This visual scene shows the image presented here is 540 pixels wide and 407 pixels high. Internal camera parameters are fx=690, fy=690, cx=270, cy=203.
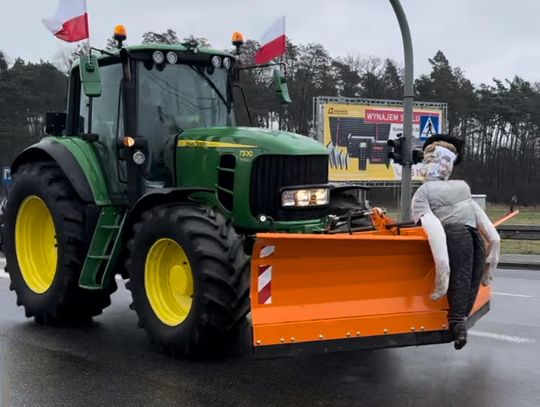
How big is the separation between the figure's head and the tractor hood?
3.30ft

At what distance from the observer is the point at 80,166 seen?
6867 millimetres

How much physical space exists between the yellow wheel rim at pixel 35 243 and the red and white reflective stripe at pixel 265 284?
3379mm

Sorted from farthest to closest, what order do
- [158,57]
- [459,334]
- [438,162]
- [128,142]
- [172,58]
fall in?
[172,58] → [158,57] → [128,142] → [438,162] → [459,334]

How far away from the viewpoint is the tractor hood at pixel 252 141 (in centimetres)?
603

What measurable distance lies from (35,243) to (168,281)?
2560 millimetres

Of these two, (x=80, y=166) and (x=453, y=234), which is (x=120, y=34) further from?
(x=453, y=234)

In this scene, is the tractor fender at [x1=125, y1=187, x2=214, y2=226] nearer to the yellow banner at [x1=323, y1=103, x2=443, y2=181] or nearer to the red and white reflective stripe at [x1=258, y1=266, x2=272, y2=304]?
the red and white reflective stripe at [x1=258, y1=266, x2=272, y2=304]

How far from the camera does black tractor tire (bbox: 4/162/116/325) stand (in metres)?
6.76

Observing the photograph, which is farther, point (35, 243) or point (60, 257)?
point (35, 243)

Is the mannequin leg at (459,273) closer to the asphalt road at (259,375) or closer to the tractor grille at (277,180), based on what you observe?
the asphalt road at (259,375)

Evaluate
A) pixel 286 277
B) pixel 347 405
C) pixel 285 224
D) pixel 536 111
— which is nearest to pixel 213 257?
pixel 286 277

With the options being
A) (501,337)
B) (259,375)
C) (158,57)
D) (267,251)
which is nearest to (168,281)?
(259,375)

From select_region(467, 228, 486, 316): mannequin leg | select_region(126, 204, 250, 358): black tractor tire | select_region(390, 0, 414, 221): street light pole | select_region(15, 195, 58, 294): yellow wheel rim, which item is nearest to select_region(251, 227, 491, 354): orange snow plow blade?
select_region(467, 228, 486, 316): mannequin leg

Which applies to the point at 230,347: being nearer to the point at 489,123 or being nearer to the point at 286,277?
the point at 286,277
